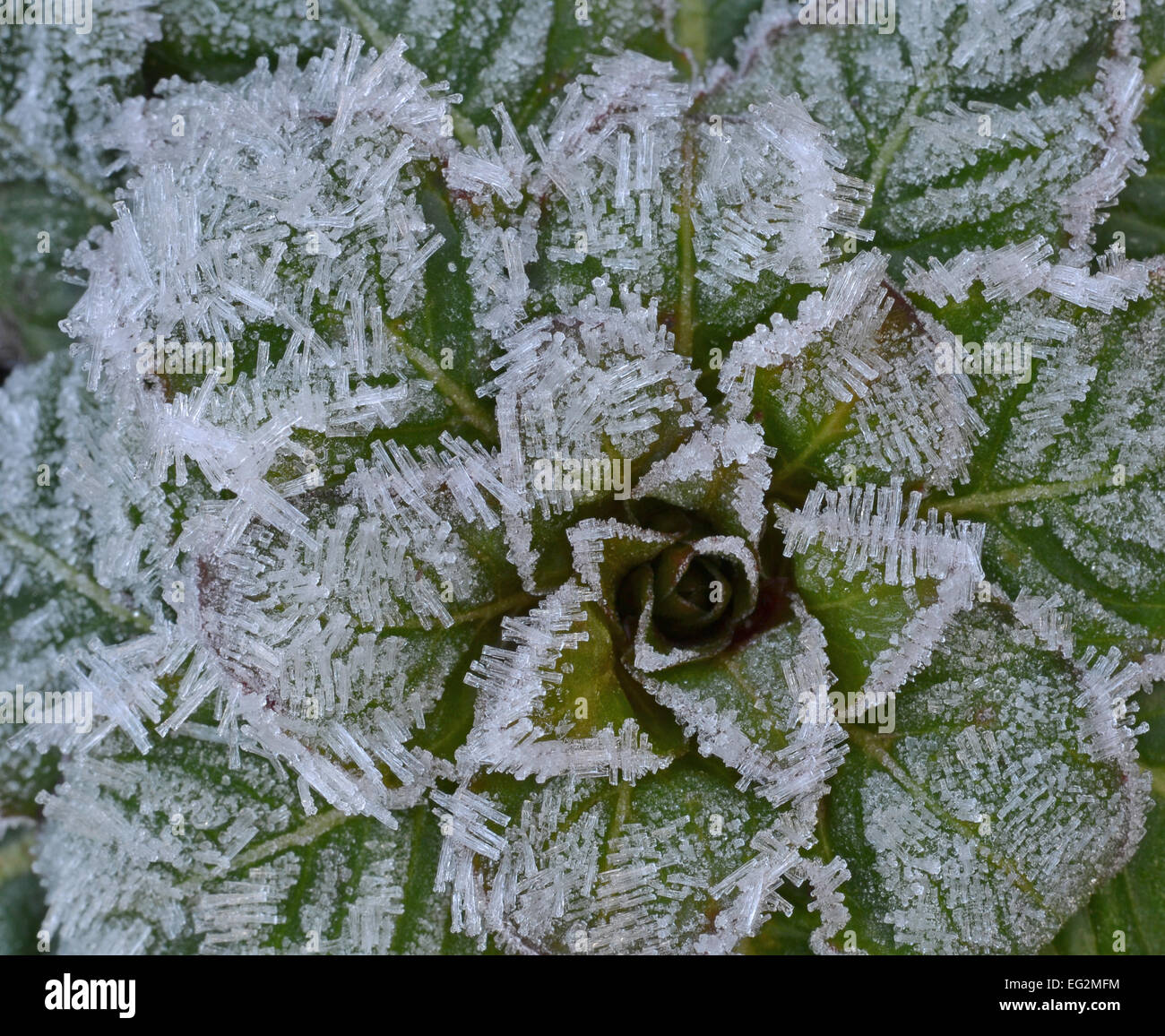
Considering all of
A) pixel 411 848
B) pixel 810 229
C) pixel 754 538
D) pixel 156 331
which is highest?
pixel 810 229

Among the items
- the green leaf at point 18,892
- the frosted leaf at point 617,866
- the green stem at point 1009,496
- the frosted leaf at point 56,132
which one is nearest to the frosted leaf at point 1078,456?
the green stem at point 1009,496

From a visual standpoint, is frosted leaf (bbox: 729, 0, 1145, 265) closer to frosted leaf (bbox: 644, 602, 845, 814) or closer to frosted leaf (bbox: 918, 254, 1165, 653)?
frosted leaf (bbox: 918, 254, 1165, 653)

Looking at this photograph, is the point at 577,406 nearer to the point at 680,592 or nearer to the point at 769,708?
the point at 680,592

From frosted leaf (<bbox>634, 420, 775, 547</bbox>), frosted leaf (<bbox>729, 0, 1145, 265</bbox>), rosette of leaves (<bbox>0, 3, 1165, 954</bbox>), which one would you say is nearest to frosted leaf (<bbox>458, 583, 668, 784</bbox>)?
rosette of leaves (<bbox>0, 3, 1165, 954</bbox>)

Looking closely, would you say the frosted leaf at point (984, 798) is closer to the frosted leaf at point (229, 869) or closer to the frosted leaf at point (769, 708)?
the frosted leaf at point (769, 708)

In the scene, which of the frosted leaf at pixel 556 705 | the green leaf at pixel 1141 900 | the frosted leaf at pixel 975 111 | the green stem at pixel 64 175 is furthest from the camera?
the green stem at pixel 64 175

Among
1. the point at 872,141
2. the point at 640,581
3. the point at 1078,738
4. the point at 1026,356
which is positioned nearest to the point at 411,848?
the point at 640,581
